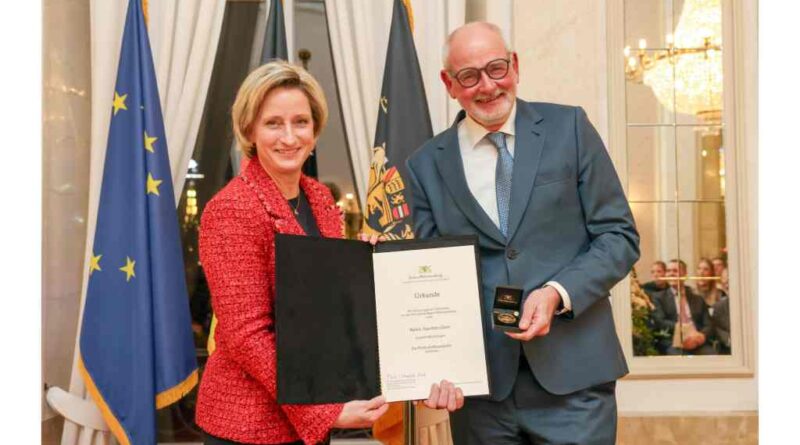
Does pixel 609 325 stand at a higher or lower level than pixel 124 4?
lower

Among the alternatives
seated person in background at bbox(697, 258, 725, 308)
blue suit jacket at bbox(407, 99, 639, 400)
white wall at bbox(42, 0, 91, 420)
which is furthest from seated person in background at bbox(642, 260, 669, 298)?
white wall at bbox(42, 0, 91, 420)

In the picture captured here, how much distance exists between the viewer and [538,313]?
2273 millimetres

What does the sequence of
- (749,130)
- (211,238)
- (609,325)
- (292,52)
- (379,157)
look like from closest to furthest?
(211,238) < (609,325) < (379,157) < (749,130) < (292,52)

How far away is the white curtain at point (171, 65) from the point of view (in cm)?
432

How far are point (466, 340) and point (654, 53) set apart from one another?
2838mm

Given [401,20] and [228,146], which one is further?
[228,146]

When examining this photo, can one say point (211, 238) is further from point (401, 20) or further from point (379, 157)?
point (401, 20)

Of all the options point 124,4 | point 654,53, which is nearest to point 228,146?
point 124,4

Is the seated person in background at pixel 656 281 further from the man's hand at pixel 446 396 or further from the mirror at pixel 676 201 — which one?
the man's hand at pixel 446 396

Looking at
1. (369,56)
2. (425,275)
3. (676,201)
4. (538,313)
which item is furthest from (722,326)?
(425,275)

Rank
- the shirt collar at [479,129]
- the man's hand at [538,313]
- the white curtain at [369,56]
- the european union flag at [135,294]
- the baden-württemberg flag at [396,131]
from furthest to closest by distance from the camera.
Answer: the white curtain at [369,56]
the baden-württemberg flag at [396,131]
the european union flag at [135,294]
the shirt collar at [479,129]
the man's hand at [538,313]

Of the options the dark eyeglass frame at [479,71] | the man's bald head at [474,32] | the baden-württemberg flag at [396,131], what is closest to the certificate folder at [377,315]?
the dark eyeglass frame at [479,71]

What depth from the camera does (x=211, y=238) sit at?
227 cm

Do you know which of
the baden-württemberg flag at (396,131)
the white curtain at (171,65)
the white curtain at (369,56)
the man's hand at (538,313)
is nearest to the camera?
the man's hand at (538,313)
